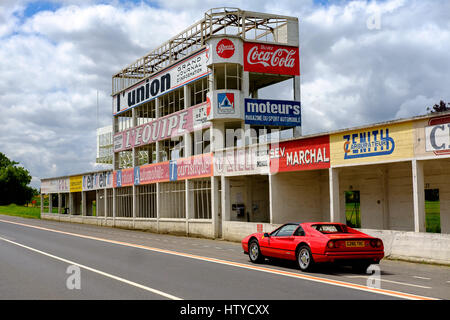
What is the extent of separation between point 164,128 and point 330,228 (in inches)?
894

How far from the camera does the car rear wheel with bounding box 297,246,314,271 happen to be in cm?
1216

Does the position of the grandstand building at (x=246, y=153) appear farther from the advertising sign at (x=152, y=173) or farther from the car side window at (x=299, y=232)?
the car side window at (x=299, y=232)

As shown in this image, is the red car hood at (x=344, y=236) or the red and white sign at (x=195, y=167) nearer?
the red car hood at (x=344, y=236)

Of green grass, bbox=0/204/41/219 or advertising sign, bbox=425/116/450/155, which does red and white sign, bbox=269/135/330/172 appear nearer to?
advertising sign, bbox=425/116/450/155

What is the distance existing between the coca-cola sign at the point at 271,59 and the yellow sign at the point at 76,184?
91.3 feet

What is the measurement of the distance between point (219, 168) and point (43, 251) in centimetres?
1121

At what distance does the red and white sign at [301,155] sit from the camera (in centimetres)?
1972

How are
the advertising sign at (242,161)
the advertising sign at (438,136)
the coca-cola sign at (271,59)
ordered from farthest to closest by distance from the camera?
the coca-cola sign at (271,59)
the advertising sign at (242,161)
the advertising sign at (438,136)

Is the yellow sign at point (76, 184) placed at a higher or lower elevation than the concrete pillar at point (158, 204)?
higher

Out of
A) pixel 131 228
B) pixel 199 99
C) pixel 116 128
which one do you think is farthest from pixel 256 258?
pixel 116 128

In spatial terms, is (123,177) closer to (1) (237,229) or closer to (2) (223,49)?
(2) (223,49)

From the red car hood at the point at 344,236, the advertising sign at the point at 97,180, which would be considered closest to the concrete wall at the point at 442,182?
the red car hood at the point at 344,236

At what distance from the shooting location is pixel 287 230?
13.6m

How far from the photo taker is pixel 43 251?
1758cm
